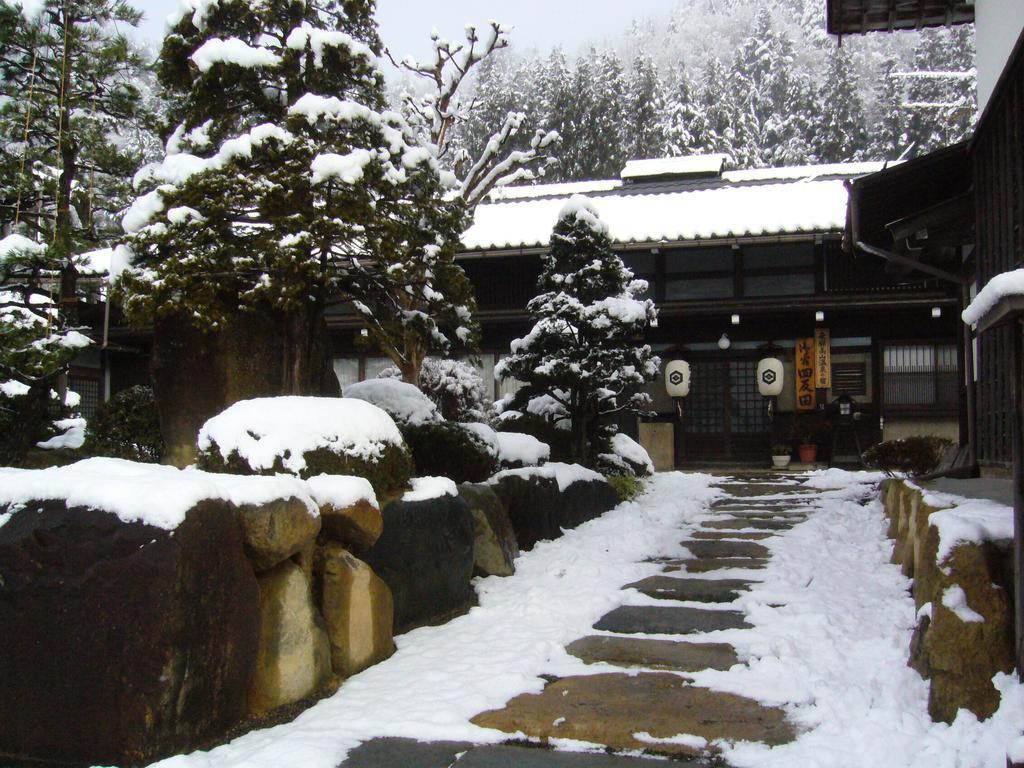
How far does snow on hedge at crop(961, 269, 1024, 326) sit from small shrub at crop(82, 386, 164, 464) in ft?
21.2

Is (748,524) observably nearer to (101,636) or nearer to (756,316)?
(101,636)

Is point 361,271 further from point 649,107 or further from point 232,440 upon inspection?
point 649,107

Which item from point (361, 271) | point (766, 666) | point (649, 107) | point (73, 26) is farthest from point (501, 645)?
point (649, 107)

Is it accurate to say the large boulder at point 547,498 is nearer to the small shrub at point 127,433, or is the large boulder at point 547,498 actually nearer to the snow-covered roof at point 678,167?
the small shrub at point 127,433

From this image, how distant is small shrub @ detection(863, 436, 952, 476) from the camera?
9531 mm

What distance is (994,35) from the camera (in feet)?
25.8

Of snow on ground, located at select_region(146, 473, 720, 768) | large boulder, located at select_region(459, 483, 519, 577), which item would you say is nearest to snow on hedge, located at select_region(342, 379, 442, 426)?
large boulder, located at select_region(459, 483, 519, 577)

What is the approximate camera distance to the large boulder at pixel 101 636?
3.32m

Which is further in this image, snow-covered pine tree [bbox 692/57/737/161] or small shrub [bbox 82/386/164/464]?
snow-covered pine tree [bbox 692/57/737/161]

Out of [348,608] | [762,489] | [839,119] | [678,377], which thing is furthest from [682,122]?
[348,608]

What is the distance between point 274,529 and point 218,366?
2745 mm

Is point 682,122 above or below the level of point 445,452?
above

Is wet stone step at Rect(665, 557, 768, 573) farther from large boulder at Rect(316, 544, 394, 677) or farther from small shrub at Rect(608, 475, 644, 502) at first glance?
small shrub at Rect(608, 475, 644, 502)

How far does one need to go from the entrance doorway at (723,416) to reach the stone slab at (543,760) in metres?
14.0
